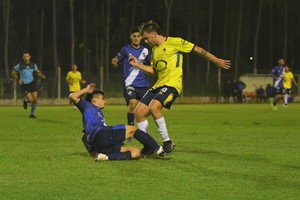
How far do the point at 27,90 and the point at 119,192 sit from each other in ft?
60.8

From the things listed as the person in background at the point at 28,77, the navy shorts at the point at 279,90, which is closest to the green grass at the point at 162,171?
the person in background at the point at 28,77

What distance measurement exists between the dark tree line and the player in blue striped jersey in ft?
179

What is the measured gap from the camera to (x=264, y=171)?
957 centimetres

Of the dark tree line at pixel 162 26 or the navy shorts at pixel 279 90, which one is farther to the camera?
the dark tree line at pixel 162 26

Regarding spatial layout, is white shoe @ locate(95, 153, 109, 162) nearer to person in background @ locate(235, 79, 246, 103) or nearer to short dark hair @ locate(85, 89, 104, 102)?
short dark hair @ locate(85, 89, 104, 102)

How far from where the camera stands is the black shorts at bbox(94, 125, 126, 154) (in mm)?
10672

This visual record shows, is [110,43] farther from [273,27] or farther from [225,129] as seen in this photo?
[225,129]

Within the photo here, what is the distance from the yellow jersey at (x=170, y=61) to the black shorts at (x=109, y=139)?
145 centimetres

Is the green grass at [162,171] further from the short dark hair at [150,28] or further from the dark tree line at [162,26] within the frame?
the dark tree line at [162,26]

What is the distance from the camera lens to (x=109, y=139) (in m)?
10.7

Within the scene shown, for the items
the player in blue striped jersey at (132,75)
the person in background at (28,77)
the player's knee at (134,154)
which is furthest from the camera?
the person in background at (28,77)

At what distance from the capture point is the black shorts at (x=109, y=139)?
35.0 feet

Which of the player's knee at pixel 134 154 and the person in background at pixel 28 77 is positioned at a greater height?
the person in background at pixel 28 77

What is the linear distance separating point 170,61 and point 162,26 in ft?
200
